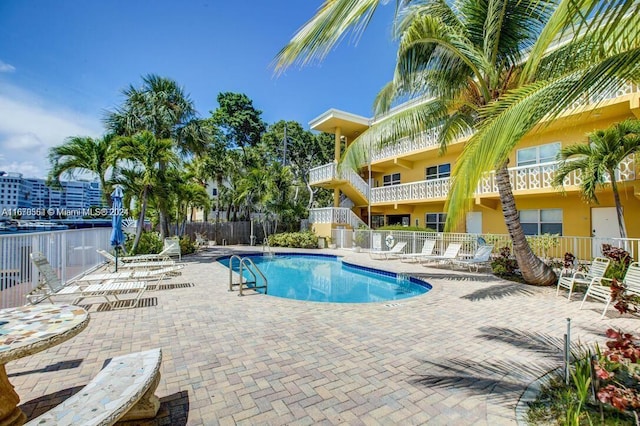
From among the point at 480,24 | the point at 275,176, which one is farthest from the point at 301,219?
the point at 480,24

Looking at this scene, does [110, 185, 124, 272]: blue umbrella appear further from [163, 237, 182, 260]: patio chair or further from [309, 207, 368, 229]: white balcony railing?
[309, 207, 368, 229]: white balcony railing

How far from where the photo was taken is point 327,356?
4352mm

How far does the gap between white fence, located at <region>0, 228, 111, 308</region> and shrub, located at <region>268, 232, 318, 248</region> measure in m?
12.2

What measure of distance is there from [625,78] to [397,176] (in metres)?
19.8

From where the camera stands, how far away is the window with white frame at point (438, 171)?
743 inches

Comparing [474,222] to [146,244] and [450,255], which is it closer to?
[450,255]

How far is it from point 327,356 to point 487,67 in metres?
7.45

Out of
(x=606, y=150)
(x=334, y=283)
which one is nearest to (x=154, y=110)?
(x=334, y=283)

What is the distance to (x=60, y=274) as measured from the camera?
8.44 metres

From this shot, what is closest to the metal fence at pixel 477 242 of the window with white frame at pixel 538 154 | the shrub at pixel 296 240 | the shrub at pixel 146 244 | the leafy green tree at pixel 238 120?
the shrub at pixel 296 240

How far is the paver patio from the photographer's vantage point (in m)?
3.15

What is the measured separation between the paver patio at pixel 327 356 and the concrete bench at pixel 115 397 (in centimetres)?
38

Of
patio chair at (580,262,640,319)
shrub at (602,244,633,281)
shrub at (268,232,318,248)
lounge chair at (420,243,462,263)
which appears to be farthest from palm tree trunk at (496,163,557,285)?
shrub at (268,232,318,248)

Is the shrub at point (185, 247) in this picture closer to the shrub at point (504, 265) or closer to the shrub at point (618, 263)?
the shrub at point (504, 265)
